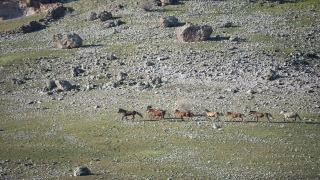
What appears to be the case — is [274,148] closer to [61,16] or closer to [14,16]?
[61,16]

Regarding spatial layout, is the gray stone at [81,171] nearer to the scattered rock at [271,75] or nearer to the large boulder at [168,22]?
the scattered rock at [271,75]

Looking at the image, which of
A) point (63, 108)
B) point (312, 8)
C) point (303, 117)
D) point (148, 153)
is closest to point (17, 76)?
point (63, 108)

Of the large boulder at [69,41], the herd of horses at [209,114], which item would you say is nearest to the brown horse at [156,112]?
the herd of horses at [209,114]

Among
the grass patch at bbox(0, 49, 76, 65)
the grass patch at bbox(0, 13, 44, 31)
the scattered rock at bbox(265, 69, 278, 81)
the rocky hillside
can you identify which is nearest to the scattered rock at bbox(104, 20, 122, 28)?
the rocky hillside

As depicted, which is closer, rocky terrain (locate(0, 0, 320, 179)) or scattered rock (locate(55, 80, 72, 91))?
rocky terrain (locate(0, 0, 320, 179))

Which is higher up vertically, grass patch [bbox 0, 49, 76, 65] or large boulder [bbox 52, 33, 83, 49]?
large boulder [bbox 52, 33, 83, 49]

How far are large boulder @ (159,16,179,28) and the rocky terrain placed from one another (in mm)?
781

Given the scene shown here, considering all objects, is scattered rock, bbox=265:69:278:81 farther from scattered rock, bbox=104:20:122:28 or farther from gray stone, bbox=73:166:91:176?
scattered rock, bbox=104:20:122:28

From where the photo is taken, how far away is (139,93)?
6538 cm

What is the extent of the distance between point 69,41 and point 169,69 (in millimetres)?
20519

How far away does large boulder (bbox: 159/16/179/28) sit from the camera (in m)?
86.2

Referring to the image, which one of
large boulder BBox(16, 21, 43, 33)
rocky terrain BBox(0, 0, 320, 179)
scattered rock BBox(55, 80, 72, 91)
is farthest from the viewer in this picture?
large boulder BBox(16, 21, 43, 33)

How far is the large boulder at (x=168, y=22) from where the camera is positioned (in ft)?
283

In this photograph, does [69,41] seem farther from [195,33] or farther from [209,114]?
[209,114]
